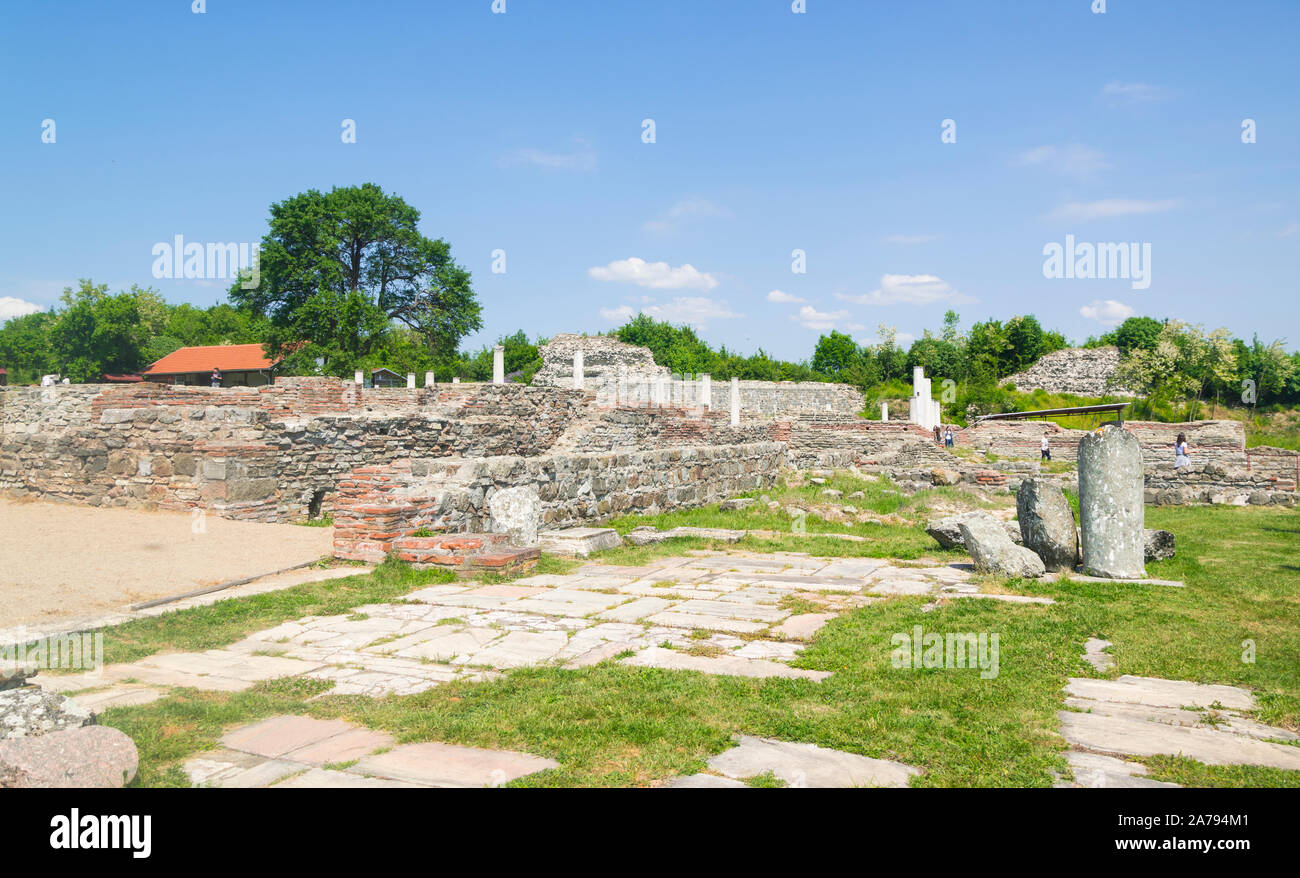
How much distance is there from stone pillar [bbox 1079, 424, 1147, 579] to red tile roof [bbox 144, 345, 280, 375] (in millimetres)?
45544

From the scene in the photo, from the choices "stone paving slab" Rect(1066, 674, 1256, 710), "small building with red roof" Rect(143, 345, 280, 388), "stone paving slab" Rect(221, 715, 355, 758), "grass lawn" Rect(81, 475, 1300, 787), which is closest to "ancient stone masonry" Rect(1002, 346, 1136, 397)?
"grass lawn" Rect(81, 475, 1300, 787)

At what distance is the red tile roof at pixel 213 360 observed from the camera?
46625 mm

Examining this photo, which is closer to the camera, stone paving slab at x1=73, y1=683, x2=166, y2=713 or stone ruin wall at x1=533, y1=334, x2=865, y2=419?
stone paving slab at x1=73, y1=683, x2=166, y2=713

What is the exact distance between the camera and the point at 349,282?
4384 centimetres

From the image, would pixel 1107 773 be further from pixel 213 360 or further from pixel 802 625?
pixel 213 360

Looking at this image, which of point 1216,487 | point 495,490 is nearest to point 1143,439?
point 1216,487

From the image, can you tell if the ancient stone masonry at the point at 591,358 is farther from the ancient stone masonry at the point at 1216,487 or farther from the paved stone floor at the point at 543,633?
the paved stone floor at the point at 543,633

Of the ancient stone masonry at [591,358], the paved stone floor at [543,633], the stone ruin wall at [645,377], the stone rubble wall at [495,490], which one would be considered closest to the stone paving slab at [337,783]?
the paved stone floor at [543,633]

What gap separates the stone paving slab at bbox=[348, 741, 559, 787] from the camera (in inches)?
120

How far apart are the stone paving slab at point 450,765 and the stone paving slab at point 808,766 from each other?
0.79 meters

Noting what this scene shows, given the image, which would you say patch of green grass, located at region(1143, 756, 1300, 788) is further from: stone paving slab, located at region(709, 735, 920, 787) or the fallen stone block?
the fallen stone block

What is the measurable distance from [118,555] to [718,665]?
6.88 m
